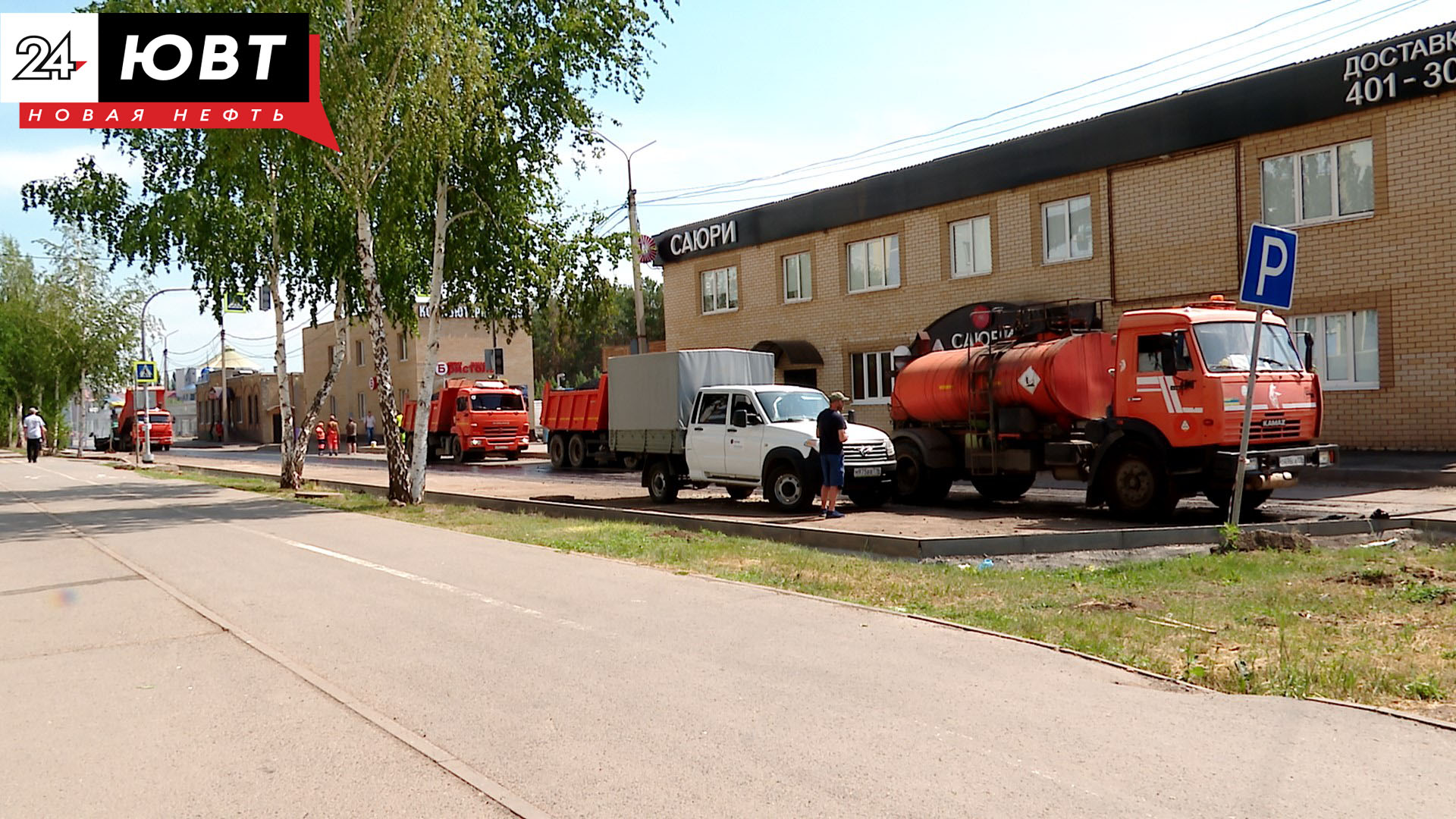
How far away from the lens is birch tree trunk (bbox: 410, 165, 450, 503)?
834 inches

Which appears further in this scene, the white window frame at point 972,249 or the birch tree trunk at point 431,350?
the white window frame at point 972,249

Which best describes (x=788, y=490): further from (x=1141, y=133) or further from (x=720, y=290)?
(x=720, y=290)

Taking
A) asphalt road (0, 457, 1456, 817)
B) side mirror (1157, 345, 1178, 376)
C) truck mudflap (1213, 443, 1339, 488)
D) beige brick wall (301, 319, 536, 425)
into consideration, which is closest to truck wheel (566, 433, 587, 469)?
side mirror (1157, 345, 1178, 376)

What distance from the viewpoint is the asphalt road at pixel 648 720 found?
4.74 metres

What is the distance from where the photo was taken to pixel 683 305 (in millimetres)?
39156

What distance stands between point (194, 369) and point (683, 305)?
96978mm

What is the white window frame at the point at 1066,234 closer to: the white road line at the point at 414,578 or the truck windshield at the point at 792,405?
the truck windshield at the point at 792,405

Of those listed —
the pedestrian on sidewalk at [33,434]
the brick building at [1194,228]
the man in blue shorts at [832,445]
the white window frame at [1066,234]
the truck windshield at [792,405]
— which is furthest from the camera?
the pedestrian on sidewalk at [33,434]

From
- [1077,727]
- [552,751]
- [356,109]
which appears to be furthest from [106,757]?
[356,109]

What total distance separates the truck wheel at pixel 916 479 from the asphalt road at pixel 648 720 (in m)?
8.90

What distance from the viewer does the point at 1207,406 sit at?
14.3 m

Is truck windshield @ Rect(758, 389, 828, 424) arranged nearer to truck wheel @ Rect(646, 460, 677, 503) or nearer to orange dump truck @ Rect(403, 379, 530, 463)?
truck wheel @ Rect(646, 460, 677, 503)


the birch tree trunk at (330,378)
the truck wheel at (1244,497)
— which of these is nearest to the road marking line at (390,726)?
the truck wheel at (1244,497)

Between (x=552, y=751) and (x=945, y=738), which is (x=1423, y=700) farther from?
(x=552, y=751)
